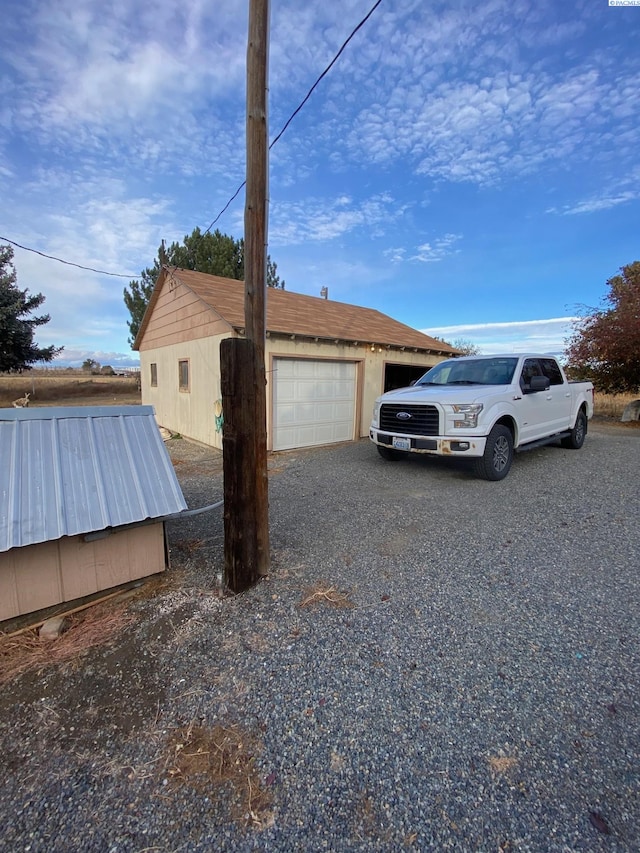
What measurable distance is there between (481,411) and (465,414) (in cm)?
23

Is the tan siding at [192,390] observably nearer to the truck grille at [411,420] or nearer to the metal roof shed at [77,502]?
the truck grille at [411,420]

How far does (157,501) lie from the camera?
2779mm

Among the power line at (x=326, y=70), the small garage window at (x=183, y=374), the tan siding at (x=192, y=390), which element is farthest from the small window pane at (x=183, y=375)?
the power line at (x=326, y=70)

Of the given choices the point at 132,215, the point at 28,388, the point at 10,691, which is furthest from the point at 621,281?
the point at 28,388

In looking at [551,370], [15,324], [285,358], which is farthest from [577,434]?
[15,324]

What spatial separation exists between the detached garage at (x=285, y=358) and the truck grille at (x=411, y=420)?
265cm

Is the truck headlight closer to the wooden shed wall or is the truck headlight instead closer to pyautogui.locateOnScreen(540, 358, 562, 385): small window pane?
pyautogui.locateOnScreen(540, 358, 562, 385): small window pane

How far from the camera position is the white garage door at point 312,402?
831 cm

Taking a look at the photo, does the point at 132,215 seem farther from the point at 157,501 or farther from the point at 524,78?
the point at 157,501

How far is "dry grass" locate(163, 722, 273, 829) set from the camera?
1.49 meters

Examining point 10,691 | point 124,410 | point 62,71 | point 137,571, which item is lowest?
point 10,691

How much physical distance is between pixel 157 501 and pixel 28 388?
27.3 m

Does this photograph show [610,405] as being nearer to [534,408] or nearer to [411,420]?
[534,408]

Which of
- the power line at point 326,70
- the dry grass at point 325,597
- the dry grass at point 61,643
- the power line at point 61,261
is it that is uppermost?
the power line at point 326,70
